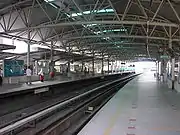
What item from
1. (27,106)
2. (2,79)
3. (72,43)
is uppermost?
(72,43)

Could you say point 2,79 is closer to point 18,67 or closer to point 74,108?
point 18,67

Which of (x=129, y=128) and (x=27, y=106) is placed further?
(x=27, y=106)

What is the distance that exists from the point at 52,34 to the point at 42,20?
23.1 ft

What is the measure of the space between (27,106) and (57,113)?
10.7 feet

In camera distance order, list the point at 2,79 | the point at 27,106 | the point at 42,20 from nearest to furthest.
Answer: the point at 27,106
the point at 2,79
the point at 42,20

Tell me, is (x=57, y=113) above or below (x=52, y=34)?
below

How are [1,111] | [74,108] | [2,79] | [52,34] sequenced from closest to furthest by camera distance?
[1,111], [74,108], [2,79], [52,34]

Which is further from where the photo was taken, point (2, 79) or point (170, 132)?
point (2, 79)

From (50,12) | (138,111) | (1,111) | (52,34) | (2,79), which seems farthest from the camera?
(52,34)

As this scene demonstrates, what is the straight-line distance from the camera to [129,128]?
691 centimetres

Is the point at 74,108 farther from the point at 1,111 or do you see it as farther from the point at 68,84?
the point at 68,84

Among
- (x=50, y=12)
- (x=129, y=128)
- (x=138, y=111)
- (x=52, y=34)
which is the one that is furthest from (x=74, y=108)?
(x=52, y=34)

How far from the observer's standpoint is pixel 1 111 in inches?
512

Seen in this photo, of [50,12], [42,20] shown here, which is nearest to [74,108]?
[50,12]
